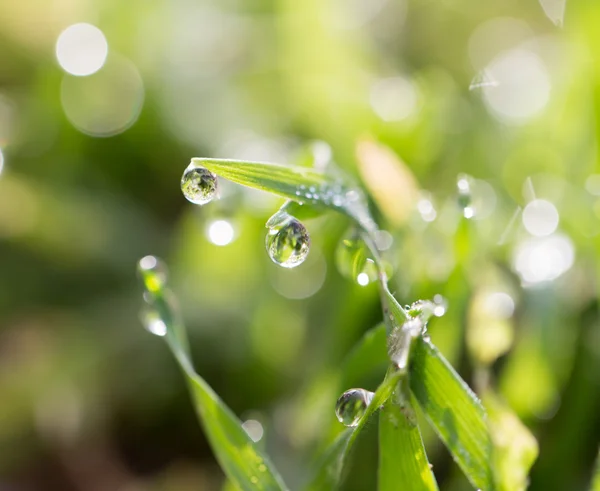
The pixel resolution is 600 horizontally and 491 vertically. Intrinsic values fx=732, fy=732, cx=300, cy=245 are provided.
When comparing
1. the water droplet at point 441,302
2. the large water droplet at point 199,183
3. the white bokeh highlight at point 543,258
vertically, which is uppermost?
the large water droplet at point 199,183

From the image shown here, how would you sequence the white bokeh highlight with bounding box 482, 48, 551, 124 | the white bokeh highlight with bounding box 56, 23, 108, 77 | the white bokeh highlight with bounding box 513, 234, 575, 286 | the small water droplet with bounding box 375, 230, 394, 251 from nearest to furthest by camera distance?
the small water droplet with bounding box 375, 230, 394, 251
the white bokeh highlight with bounding box 513, 234, 575, 286
the white bokeh highlight with bounding box 482, 48, 551, 124
the white bokeh highlight with bounding box 56, 23, 108, 77

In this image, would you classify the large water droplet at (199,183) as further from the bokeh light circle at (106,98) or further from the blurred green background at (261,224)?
the bokeh light circle at (106,98)

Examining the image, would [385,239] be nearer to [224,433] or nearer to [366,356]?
[366,356]

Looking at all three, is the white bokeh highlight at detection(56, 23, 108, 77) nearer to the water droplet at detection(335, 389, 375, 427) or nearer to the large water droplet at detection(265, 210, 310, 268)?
the large water droplet at detection(265, 210, 310, 268)

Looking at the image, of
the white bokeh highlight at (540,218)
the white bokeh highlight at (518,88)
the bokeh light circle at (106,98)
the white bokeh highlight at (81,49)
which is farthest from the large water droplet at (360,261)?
the white bokeh highlight at (81,49)

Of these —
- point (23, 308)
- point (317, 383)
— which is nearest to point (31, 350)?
point (23, 308)

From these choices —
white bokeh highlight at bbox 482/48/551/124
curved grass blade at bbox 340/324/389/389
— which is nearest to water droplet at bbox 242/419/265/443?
curved grass blade at bbox 340/324/389/389

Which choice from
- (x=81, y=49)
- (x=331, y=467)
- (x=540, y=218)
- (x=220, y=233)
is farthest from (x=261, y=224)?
(x=81, y=49)

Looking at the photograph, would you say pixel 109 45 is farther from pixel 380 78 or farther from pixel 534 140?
pixel 534 140
